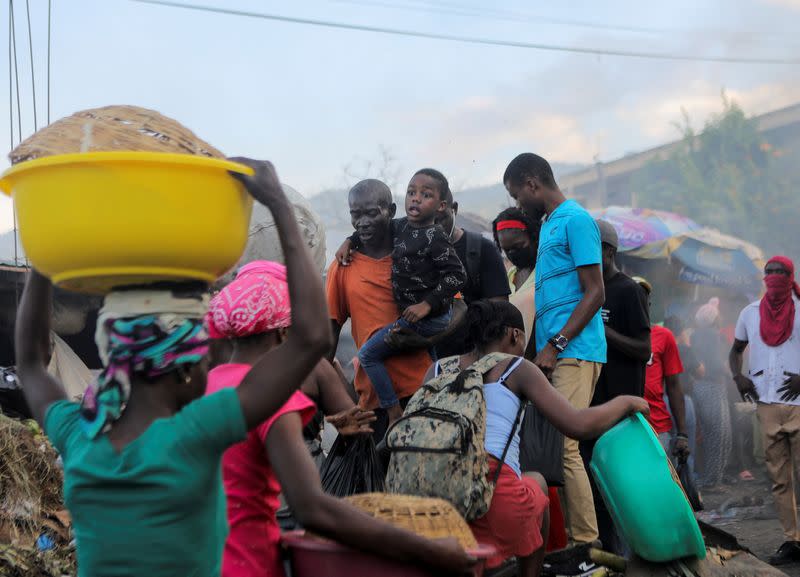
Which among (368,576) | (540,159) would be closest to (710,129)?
(540,159)

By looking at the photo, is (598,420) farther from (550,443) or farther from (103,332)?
(103,332)

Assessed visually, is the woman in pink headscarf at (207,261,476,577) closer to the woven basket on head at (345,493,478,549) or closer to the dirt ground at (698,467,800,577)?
the woven basket on head at (345,493,478,549)

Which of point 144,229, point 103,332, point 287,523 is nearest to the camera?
point 144,229

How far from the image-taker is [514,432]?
14.0ft

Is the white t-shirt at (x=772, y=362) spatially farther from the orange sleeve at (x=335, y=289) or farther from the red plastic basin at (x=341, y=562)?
the red plastic basin at (x=341, y=562)

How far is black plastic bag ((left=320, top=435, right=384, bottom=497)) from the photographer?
4.00 metres

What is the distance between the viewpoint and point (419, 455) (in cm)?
384

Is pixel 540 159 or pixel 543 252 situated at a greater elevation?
pixel 540 159

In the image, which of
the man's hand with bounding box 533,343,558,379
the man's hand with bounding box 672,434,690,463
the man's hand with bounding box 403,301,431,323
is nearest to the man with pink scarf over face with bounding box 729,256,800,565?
the man's hand with bounding box 672,434,690,463

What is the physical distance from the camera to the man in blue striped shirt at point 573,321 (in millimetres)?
5418

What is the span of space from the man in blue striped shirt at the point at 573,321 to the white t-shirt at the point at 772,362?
9.22ft

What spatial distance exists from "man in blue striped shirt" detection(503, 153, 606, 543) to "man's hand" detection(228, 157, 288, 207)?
3447mm

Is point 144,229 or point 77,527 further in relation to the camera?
point 77,527

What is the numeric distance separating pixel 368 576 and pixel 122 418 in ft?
2.52
